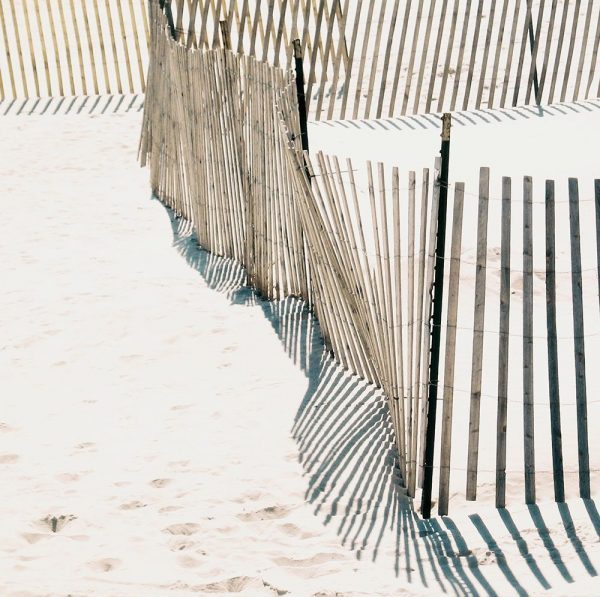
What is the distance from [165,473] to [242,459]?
329 millimetres

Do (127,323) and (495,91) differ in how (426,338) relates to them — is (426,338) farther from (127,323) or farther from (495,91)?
(495,91)

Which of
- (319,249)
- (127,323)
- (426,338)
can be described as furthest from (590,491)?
(127,323)

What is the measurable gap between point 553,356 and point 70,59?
32.5 ft

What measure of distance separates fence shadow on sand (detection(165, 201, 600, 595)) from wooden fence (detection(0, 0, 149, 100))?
7642 mm

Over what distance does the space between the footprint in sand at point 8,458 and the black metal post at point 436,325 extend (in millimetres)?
1813

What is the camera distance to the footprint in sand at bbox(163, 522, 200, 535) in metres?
→ 4.06

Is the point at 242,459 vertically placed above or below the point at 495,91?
below

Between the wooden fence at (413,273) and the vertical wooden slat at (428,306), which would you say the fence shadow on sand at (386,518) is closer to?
the wooden fence at (413,273)

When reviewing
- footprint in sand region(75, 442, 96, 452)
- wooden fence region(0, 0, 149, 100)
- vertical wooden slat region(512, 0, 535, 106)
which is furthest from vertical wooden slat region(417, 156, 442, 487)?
wooden fence region(0, 0, 149, 100)

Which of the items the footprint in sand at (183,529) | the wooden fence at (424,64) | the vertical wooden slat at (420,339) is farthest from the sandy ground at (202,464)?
the wooden fence at (424,64)

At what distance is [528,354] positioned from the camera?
400cm

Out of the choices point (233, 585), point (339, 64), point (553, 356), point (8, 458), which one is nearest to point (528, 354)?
point (553, 356)

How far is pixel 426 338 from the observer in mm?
4035

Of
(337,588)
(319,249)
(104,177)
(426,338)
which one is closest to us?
(337,588)
